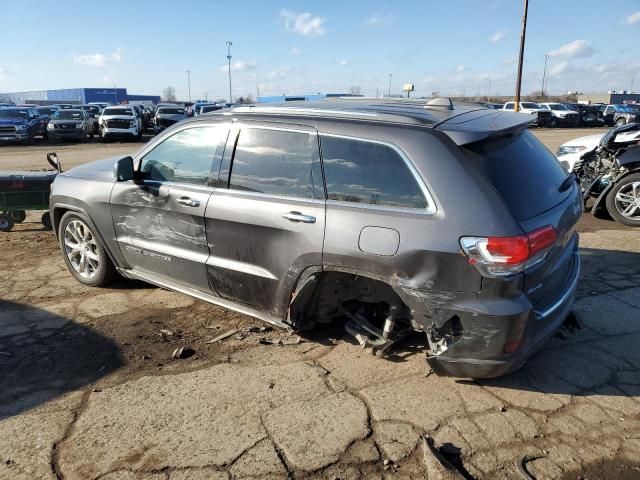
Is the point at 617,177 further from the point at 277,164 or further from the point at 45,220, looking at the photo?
the point at 45,220

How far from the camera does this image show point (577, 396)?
10.6 feet

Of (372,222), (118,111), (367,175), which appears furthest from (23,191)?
(118,111)

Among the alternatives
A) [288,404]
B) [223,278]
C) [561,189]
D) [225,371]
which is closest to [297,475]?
[288,404]

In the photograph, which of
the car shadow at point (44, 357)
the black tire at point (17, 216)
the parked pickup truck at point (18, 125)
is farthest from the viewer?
the parked pickup truck at point (18, 125)

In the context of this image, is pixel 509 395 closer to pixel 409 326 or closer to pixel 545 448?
pixel 545 448

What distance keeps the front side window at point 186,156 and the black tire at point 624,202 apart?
619 centimetres

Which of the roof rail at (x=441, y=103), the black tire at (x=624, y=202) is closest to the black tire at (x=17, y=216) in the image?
the roof rail at (x=441, y=103)

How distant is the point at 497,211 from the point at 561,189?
0.87 metres

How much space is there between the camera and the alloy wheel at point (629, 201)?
7.46 metres

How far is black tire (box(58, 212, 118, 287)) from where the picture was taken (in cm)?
485

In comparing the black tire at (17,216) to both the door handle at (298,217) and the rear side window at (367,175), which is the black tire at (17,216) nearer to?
the door handle at (298,217)

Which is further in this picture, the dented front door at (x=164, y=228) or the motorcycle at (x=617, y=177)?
the motorcycle at (x=617, y=177)

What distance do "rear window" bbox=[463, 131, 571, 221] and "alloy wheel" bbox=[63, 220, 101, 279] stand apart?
3.59m

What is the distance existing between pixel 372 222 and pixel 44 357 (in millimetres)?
2539
